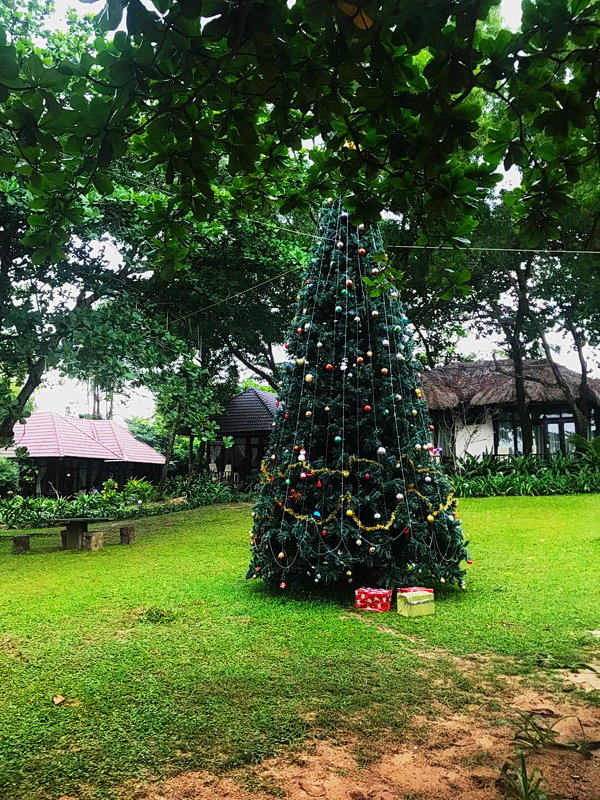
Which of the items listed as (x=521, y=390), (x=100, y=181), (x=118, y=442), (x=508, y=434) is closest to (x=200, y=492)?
(x=118, y=442)

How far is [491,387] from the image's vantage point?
20609 mm

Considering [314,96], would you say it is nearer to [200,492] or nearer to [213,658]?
[213,658]

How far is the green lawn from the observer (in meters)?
2.82

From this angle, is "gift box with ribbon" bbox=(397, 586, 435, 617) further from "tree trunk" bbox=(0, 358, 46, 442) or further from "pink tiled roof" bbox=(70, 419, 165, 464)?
"pink tiled roof" bbox=(70, 419, 165, 464)

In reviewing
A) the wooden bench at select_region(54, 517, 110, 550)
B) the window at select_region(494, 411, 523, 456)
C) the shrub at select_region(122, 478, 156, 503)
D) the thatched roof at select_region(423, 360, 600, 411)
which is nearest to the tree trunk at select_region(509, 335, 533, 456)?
the thatched roof at select_region(423, 360, 600, 411)

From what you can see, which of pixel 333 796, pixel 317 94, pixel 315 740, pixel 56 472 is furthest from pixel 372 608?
pixel 56 472

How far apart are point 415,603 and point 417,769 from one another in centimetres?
262

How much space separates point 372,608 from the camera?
5.40m

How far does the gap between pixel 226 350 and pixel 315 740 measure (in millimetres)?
18350

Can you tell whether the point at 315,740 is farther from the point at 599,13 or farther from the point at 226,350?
the point at 226,350

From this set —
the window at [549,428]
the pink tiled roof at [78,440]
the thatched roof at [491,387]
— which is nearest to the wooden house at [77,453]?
the pink tiled roof at [78,440]

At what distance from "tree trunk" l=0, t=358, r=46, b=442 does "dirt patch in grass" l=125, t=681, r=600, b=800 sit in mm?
7834

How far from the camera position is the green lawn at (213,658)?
2.82 metres

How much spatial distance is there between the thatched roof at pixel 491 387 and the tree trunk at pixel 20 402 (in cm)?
1278
